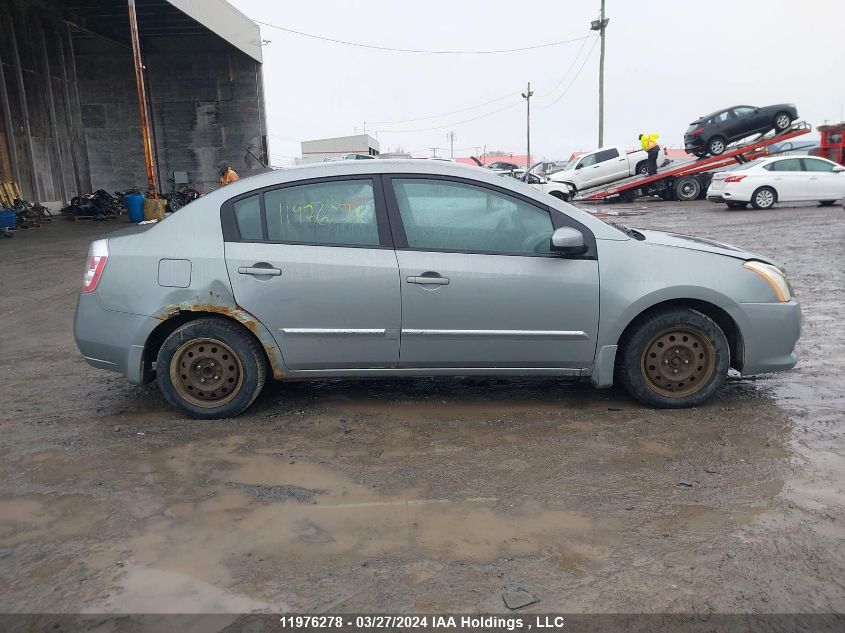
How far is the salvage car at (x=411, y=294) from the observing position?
13.7 ft

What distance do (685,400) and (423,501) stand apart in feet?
6.79

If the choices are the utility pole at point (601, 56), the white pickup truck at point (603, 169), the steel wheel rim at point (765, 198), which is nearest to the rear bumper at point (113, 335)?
the steel wheel rim at point (765, 198)

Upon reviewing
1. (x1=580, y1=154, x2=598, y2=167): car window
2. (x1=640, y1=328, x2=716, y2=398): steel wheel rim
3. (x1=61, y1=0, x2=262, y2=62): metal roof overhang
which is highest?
(x1=61, y1=0, x2=262, y2=62): metal roof overhang

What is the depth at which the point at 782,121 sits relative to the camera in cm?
2398

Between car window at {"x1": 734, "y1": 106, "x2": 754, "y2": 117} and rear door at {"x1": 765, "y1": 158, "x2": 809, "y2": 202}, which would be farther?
car window at {"x1": 734, "y1": 106, "x2": 754, "y2": 117}

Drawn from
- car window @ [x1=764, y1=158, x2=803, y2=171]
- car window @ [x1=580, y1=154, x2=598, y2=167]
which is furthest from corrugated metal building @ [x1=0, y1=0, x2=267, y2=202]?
car window @ [x1=764, y1=158, x2=803, y2=171]

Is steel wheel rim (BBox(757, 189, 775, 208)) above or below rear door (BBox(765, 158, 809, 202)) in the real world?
below

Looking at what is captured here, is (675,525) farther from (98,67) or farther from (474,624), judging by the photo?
(98,67)

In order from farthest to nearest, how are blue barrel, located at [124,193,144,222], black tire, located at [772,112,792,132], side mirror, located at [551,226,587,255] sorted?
black tire, located at [772,112,792,132] → blue barrel, located at [124,193,144,222] → side mirror, located at [551,226,587,255]

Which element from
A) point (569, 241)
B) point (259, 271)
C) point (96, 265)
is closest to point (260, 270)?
point (259, 271)

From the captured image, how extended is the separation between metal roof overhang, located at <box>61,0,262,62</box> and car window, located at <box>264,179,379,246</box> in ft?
60.2

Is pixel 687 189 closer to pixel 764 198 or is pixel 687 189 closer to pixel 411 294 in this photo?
pixel 764 198

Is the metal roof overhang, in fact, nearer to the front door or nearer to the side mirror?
the front door

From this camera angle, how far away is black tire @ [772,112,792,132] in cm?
2391
